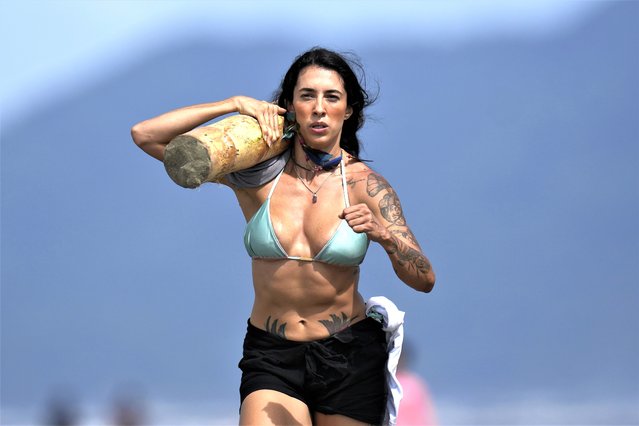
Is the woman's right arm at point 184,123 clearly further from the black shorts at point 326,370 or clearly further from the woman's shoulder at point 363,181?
the black shorts at point 326,370

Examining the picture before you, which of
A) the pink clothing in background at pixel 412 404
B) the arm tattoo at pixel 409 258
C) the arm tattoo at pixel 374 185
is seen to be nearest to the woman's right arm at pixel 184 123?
the arm tattoo at pixel 374 185

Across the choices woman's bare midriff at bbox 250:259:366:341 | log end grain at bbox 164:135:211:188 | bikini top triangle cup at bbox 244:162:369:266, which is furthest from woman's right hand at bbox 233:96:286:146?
woman's bare midriff at bbox 250:259:366:341

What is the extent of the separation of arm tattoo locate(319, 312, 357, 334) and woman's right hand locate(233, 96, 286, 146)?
2.28ft

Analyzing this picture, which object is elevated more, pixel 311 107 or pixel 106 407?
pixel 106 407

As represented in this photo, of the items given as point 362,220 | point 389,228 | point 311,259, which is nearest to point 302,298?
point 311,259

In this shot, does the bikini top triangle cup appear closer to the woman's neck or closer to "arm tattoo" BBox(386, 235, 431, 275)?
"arm tattoo" BBox(386, 235, 431, 275)

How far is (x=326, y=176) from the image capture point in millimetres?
5160

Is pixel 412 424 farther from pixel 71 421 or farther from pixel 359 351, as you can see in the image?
pixel 71 421

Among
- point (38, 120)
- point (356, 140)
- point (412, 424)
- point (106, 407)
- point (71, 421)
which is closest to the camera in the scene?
point (356, 140)

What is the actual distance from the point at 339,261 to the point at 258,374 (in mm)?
522

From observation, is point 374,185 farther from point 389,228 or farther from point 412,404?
point 412,404

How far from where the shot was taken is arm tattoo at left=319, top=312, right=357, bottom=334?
5.05m

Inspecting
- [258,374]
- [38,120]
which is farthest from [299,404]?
[38,120]

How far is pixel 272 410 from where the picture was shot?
4.91 m
